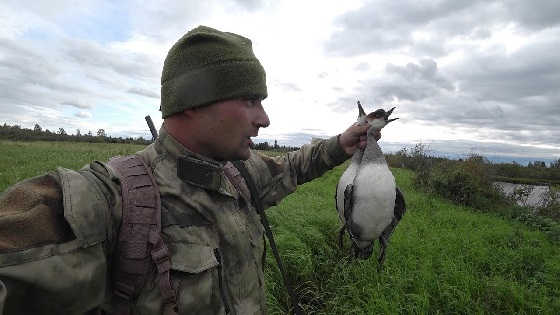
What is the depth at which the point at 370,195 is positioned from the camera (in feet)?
7.70

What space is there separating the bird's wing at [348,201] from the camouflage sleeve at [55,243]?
1560 mm

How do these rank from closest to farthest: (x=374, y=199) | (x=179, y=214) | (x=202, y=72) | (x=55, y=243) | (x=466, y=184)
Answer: (x=55, y=243) < (x=179, y=214) < (x=202, y=72) < (x=374, y=199) < (x=466, y=184)

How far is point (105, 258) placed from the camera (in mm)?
1266

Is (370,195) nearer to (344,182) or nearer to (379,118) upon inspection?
(344,182)

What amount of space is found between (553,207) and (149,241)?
46.7 ft

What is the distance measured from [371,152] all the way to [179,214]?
1497 mm

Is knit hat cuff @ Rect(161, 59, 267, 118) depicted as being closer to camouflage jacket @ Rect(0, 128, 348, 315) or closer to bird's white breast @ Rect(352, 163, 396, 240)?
camouflage jacket @ Rect(0, 128, 348, 315)

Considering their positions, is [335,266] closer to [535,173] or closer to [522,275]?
[522,275]

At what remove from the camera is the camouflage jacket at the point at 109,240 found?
42.0 inches

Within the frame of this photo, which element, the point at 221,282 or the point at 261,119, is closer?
the point at 221,282

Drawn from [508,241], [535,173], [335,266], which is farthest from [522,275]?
[535,173]

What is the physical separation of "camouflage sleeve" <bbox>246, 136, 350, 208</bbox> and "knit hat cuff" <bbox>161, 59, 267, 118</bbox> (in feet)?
2.55

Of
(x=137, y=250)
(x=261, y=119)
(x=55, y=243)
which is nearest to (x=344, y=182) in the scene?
(x=261, y=119)

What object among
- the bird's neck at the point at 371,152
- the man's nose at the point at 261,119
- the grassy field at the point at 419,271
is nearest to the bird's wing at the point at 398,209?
the bird's neck at the point at 371,152
